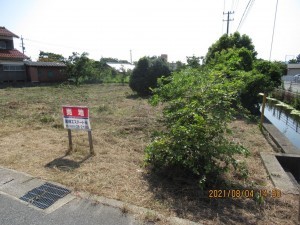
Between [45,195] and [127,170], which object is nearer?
[45,195]

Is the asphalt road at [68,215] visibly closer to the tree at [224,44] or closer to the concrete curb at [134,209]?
the concrete curb at [134,209]

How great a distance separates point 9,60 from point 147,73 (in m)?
14.3

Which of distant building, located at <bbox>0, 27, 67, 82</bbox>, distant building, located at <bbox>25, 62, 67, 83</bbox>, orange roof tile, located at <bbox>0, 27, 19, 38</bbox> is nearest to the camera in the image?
distant building, located at <bbox>0, 27, 67, 82</bbox>

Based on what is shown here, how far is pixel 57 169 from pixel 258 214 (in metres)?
2.98

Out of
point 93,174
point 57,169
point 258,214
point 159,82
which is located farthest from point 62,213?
point 159,82

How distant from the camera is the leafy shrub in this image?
10.3 feet

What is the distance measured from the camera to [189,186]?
3.27 m

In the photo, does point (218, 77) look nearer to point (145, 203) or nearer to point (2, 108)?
point (145, 203)

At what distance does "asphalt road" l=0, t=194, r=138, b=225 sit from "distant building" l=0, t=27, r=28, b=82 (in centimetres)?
2128

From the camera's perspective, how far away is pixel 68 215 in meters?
2.66

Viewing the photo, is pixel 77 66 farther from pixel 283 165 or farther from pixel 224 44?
pixel 283 165

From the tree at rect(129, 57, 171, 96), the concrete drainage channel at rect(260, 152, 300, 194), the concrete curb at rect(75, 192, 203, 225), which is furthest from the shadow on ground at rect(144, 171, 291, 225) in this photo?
the tree at rect(129, 57, 171, 96)

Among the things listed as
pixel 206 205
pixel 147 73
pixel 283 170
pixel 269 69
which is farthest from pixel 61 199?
pixel 147 73

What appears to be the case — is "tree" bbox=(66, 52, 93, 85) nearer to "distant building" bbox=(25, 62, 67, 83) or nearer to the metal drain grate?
"distant building" bbox=(25, 62, 67, 83)
